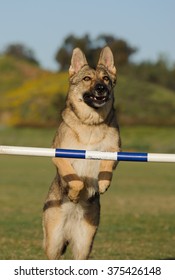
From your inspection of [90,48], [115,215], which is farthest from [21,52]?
[115,215]

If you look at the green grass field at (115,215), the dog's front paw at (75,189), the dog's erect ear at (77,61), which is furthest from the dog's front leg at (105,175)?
the green grass field at (115,215)

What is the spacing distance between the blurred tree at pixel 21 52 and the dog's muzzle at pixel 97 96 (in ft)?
390

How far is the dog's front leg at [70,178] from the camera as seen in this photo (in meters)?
8.38

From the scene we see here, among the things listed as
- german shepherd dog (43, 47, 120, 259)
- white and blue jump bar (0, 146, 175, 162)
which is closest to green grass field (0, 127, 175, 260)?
german shepherd dog (43, 47, 120, 259)

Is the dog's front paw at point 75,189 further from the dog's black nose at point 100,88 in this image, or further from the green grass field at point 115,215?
the green grass field at point 115,215

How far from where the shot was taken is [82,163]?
28.5 ft

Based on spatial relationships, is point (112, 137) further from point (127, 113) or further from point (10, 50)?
point (10, 50)

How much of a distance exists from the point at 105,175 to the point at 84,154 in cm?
85

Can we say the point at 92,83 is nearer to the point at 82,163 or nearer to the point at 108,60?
the point at 108,60

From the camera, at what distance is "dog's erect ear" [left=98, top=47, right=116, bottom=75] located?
8969mm

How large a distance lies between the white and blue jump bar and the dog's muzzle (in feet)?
3.83

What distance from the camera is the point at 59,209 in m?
8.68
